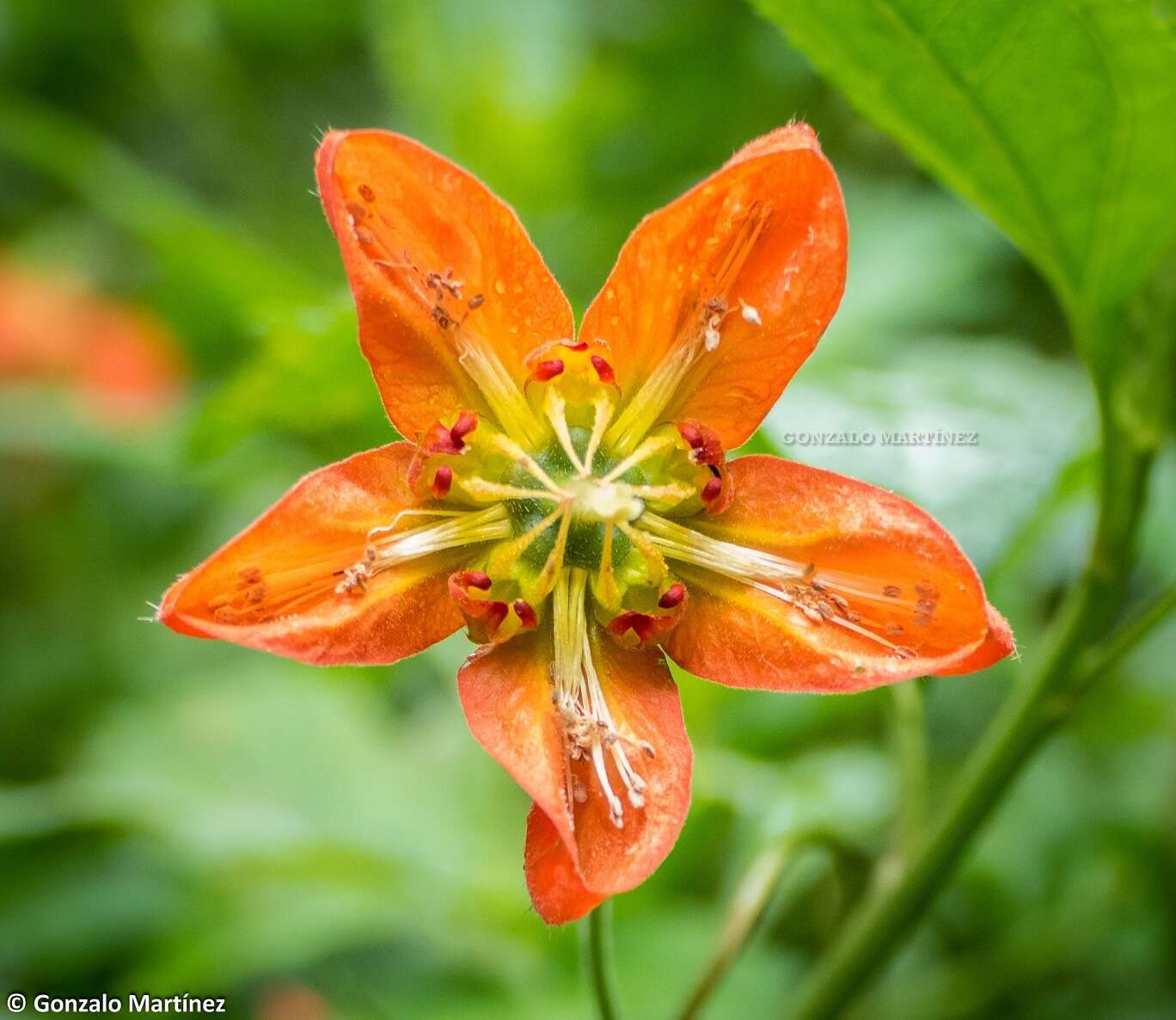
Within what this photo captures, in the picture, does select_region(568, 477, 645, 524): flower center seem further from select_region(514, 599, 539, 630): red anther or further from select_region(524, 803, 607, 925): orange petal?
select_region(524, 803, 607, 925): orange petal

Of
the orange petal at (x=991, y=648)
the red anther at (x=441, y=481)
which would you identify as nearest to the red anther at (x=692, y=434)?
the red anther at (x=441, y=481)

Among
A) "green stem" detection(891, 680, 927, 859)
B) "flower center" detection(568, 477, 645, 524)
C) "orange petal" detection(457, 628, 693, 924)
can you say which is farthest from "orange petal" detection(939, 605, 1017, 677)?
"green stem" detection(891, 680, 927, 859)

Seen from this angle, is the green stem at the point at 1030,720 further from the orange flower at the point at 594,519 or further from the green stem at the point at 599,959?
the orange flower at the point at 594,519

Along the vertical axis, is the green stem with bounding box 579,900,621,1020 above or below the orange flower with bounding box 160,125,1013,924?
below

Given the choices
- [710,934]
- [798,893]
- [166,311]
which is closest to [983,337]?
[798,893]

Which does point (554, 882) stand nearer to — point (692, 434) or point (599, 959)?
point (599, 959)

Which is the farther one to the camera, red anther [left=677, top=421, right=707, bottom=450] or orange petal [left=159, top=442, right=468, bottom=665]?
red anther [left=677, top=421, right=707, bottom=450]
